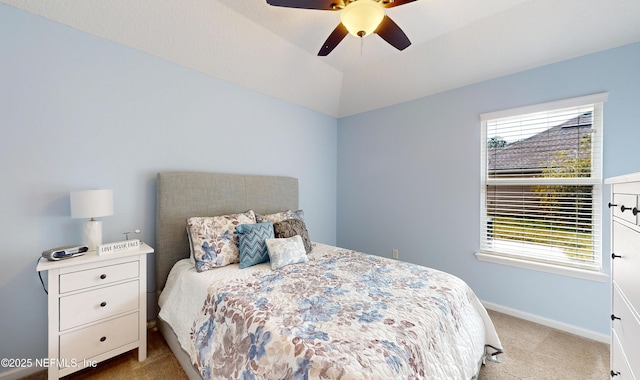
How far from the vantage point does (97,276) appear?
1.66 metres

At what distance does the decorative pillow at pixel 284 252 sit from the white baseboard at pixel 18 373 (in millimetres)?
1782

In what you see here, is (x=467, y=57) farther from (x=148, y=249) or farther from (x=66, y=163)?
(x=66, y=163)

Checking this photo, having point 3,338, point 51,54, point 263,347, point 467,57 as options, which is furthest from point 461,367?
point 51,54

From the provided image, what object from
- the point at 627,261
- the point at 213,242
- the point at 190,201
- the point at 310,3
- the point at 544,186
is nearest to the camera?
the point at 627,261

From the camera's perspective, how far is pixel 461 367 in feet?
4.30

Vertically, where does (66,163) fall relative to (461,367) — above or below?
above

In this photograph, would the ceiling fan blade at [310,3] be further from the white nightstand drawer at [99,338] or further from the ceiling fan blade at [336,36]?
the white nightstand drawer at [99,338]

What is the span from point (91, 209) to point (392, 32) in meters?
2.45

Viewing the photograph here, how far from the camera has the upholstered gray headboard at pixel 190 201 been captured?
2.16 metres

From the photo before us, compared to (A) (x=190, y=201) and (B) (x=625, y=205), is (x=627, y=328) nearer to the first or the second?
(B) (x=625, y=205)

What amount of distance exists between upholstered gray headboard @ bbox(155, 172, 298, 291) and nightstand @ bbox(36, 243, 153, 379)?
0.32 meters

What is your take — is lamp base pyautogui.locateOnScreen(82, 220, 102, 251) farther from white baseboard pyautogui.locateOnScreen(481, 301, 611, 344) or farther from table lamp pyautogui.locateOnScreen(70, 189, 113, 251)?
white baseboard pyautogui.locateOnScreen(481, 301, 611, 344)

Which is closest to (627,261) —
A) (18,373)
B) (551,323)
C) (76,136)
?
(551,323)

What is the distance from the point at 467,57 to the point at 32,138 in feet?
12.4
